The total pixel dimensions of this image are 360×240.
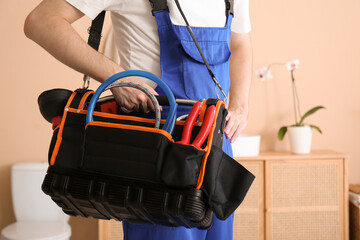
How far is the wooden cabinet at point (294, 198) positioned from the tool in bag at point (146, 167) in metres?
1.74

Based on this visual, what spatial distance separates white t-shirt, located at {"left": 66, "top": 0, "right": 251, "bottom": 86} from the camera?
877 millimetres

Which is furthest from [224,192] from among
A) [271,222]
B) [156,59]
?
[271,222]

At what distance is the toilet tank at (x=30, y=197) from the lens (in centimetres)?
242

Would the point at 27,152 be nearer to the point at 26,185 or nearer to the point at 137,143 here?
the point at 26,185

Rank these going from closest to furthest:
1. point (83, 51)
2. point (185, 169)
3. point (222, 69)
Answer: point (185, 169), point (83, 51), point (222, 69)

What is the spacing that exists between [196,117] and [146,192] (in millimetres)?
165

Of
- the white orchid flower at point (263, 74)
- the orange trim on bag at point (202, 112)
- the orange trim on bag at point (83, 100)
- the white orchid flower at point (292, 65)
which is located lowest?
the orange trim on bag at point (202, 112)

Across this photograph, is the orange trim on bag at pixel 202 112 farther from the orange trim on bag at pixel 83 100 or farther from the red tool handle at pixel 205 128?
the orange trim on bag at pixel 83 100

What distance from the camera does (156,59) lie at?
905 mm

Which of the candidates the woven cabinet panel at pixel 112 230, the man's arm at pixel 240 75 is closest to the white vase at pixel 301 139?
the woven cabinet panel at pixel 112 230

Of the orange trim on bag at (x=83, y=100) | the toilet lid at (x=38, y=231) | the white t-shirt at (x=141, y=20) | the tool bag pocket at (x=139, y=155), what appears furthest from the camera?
the toilet lid at (x=38, y=231)

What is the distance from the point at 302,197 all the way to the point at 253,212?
1.04 feet

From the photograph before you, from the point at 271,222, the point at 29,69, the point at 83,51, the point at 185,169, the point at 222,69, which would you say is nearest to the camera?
the point at 185,169

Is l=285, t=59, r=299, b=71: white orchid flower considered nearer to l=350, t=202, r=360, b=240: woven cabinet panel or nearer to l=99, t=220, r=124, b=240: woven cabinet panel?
l=350, t=202, r=360, b=240: woven cabinet panel
